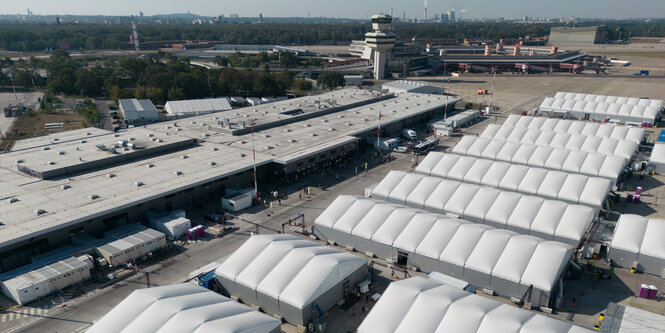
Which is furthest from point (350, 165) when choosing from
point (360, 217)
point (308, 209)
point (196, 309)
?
point (196, 309)

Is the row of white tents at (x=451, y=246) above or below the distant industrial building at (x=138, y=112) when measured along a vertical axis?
below

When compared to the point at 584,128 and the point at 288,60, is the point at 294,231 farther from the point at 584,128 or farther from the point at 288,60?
the point at 288,60

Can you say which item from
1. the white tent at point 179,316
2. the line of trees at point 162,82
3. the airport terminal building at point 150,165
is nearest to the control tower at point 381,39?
the line of trees at point 162,82

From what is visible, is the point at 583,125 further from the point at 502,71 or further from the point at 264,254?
the point at 502,71

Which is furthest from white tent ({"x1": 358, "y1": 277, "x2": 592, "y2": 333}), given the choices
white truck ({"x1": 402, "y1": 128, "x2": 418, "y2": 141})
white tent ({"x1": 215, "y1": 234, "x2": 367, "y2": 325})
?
white truck ({"x1": 402, "y1": 128, "x2": 418, "y2": 141})

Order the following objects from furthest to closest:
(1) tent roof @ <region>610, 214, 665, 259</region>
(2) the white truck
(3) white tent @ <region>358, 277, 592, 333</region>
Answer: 1. (2) the white truck
2. (1) tent roof @ <region>610, 214, 665, 259</region>
3. (3) white tent @ <region>358, 277, 592, 333</region>

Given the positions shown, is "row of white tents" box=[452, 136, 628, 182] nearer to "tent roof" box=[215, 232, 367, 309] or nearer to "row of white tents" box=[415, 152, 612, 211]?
"row of white tents" box=[415, 152, 612, 211]

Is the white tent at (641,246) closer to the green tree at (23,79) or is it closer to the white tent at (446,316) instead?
the white tent at (446,316)
